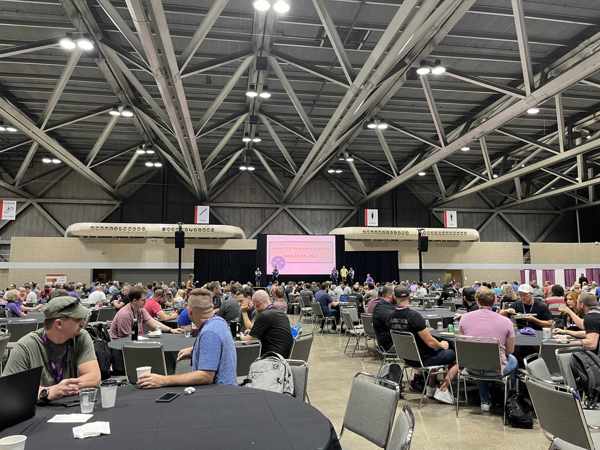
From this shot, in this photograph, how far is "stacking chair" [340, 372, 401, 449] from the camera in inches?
85.2

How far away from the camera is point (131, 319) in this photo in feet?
16.3

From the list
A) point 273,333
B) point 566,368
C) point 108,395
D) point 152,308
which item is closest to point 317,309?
point 152,308

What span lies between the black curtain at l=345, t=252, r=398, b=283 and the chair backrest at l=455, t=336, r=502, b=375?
1601 cm

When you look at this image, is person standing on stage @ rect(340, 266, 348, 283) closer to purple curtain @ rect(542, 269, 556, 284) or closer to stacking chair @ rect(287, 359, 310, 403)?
purple curtain @ rect(542, 269, 556, 284)

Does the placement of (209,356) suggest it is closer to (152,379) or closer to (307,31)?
(152,379)

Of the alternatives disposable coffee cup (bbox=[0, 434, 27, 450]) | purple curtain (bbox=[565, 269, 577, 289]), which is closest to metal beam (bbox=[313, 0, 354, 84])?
disposable coffee cup (bbox=[0, 434, 27, 450])

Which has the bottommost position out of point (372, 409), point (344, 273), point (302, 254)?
point (372, 409)

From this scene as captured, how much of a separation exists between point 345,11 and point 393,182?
34.0 ft

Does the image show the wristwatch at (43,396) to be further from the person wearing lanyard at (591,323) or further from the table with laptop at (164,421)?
the person wearing lanyard at (591,323)

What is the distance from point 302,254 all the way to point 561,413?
57.0ft

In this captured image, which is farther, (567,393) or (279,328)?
(279,328)

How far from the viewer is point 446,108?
43.7 ft

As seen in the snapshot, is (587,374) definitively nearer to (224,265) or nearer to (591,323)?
(591,323)

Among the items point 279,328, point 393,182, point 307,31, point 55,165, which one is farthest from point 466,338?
point 55,165
